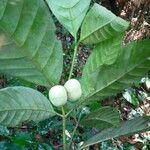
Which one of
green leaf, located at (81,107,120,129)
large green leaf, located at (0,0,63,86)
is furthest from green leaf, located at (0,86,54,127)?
green leaf, located at (81,107,120,129)

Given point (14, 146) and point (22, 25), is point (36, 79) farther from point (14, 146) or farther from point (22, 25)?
point (14, 146)

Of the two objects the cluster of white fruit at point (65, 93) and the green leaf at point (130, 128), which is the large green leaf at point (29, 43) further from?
the green leaf at point (130, 128)

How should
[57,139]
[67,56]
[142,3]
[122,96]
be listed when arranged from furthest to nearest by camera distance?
[142,3] < [67,56] < [122,96] < [57,139]

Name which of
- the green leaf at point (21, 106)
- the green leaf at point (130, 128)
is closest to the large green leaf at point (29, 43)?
the green leaf at point (21, 106)

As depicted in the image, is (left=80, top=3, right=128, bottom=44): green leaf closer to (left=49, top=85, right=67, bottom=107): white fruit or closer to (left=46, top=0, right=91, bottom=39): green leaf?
(left=46, top=0, right=91, bottom=39): green leaf

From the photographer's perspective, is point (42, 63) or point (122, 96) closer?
point (42, 63)

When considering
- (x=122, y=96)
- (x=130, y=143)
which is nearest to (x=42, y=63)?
(x=130, y=143)

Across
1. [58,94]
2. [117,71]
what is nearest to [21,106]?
[58,94]
